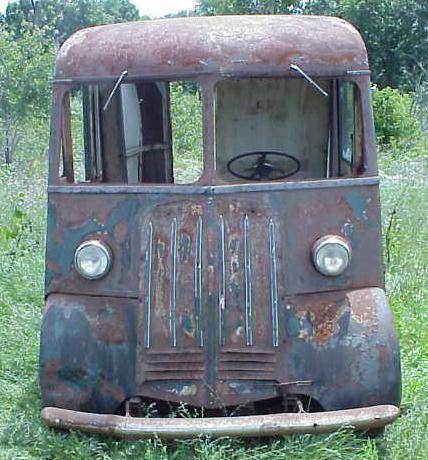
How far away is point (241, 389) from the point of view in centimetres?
397

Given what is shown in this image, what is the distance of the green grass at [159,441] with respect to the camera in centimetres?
380

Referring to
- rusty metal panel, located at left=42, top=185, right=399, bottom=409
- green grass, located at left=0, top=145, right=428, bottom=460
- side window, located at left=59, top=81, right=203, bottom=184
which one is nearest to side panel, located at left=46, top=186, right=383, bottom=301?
rusty metal panel, located at left=42, top=185, right=399, bottom=409

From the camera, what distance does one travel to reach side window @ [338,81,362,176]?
167 inches

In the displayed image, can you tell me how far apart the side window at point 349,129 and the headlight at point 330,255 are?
0.51 meters

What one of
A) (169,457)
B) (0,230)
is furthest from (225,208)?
(0,230)

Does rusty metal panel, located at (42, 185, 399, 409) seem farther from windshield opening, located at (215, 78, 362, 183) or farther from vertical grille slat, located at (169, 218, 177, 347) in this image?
windshield opening, located at (215, 78, 362, 183)

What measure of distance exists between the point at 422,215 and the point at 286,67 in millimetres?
4793

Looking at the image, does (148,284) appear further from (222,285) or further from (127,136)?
(127,136)

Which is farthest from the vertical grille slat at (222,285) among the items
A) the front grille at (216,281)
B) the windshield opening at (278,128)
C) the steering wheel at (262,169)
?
the windshield opening at (278,128)

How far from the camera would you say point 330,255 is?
13.0ft

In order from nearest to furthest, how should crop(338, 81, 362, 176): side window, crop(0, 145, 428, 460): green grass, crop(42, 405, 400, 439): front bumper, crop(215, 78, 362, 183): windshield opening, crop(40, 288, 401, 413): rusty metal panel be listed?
crop(42, 405, 400, 439): front bumper < crop(0, 145, 428, 460): green grass < crop(40, 288, 401, 413): rusty metal panel < crop(338, 81, 362, 176): side window < crop(215, 78, 362, 183): windshield opening

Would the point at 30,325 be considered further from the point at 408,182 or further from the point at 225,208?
the point at 408,182

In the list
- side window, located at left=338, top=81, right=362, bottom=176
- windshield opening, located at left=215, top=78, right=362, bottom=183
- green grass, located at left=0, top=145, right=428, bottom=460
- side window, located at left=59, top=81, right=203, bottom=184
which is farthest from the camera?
windshield opening, located at left=215, top=78, right=362, bottom=183

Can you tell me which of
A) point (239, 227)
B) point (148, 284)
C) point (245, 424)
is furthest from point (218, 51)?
point (245, 424)
